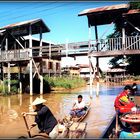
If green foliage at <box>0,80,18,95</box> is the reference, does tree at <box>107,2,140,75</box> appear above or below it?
above

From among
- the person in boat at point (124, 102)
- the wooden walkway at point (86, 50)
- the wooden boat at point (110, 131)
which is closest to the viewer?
the wooden boat at point (110, 131)

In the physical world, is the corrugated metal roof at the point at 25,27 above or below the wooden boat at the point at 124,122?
above

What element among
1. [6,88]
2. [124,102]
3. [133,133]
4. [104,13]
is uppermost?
[104,13]

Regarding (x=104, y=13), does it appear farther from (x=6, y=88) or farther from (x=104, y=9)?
(x=6, y=88)

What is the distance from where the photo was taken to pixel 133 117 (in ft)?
22.7

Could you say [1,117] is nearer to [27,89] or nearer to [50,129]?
[50,129]

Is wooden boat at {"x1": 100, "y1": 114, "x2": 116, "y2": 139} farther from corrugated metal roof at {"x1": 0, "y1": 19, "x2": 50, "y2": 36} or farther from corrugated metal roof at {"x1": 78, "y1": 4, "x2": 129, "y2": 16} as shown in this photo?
corrugated metal roof at {"x1": 0, "y1": 19, "x2": 50, "y2": 36}

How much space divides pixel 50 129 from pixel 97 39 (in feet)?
48.3

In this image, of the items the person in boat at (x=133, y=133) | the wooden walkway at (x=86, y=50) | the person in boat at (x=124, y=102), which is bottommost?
the person in boat at (x=133, y=133)

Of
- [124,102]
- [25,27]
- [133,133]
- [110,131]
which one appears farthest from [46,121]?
[25,27]

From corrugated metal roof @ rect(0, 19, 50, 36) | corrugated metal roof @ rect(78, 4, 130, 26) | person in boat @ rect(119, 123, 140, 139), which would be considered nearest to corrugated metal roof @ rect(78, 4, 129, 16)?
corrugated metal roof @ rect(78, 4, 130, 26)

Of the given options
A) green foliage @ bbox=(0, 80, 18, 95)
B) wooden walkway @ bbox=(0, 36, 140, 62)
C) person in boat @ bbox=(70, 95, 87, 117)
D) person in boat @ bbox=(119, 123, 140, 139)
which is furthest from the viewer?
green foliage @ bbox=(0, 80, 18, 95)

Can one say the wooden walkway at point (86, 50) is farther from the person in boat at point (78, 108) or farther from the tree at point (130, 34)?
the person in boat at point (78, 108)

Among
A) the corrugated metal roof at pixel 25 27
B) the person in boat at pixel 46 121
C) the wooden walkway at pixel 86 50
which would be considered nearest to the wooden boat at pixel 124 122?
the person in boat at pixel 46 121
